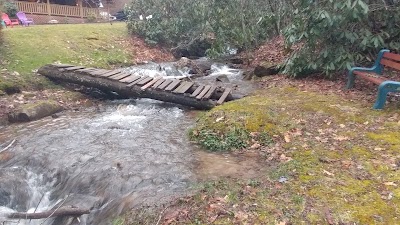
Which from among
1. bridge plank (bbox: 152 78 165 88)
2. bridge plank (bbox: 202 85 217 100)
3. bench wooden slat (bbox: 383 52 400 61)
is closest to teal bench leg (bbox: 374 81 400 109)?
bench wooden slat (bbox: 383 52 400 61)

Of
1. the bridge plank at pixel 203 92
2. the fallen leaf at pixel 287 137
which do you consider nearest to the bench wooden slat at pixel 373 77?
the fallen leaf at pixel 287 137

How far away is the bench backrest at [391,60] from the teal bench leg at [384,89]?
3.22ft

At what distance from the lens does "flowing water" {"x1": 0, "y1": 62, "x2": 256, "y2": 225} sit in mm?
4383

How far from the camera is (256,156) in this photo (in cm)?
505

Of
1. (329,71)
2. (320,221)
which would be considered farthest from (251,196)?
(329,71)

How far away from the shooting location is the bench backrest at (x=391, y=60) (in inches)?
264

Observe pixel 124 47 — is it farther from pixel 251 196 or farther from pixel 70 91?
pixel 251 196

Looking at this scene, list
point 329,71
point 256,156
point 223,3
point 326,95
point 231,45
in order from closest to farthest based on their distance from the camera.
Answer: point 256,156 → point 326,95 → point 329,71 → point 223,3 → point 231,45

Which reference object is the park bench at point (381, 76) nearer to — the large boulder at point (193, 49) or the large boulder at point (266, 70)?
the large boulder at point (266, 70)

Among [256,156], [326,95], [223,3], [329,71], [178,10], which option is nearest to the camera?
[256,156]

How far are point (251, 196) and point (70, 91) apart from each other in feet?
25.7

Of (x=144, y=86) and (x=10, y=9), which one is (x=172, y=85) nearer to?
(x=144, y=86)

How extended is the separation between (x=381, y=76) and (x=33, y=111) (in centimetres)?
791

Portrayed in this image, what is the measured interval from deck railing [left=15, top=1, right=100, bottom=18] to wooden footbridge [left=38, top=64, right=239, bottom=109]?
15.9m
